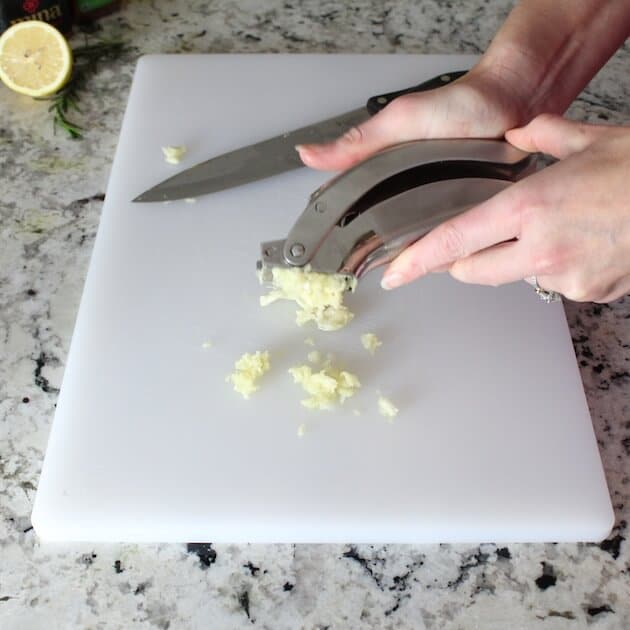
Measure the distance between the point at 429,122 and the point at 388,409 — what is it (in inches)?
18.0

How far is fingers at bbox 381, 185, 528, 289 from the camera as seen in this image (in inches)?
41.6

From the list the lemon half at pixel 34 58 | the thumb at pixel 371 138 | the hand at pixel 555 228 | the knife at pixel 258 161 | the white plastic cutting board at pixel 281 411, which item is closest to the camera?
the hand at pixel 555 228

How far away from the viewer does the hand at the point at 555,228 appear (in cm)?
101

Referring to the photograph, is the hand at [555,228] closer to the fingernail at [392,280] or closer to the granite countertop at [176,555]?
the fingernail at [392,280]

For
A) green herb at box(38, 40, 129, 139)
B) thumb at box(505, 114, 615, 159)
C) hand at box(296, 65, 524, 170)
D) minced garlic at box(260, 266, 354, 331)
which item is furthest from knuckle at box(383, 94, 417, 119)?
green herb at box(38, 40, 129, 139)

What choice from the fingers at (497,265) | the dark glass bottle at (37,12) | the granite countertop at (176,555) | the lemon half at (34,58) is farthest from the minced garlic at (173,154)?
the fingers at (497,265)

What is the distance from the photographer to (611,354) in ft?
4.39

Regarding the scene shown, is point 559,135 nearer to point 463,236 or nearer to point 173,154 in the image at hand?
point 463,236

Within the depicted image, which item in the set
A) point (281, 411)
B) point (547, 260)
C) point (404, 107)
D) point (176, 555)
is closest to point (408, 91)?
point (404, 107)

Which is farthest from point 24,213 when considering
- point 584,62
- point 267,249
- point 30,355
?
point 584,62

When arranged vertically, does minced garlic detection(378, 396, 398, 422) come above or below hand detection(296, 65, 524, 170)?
below

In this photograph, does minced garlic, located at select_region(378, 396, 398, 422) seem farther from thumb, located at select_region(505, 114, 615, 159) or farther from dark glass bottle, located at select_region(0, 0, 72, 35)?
dark glass bottle, located at select_region(0, 0, 72, 35)

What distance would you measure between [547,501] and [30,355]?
865 mm

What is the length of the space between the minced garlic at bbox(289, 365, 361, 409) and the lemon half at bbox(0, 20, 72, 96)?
34.3 inches
